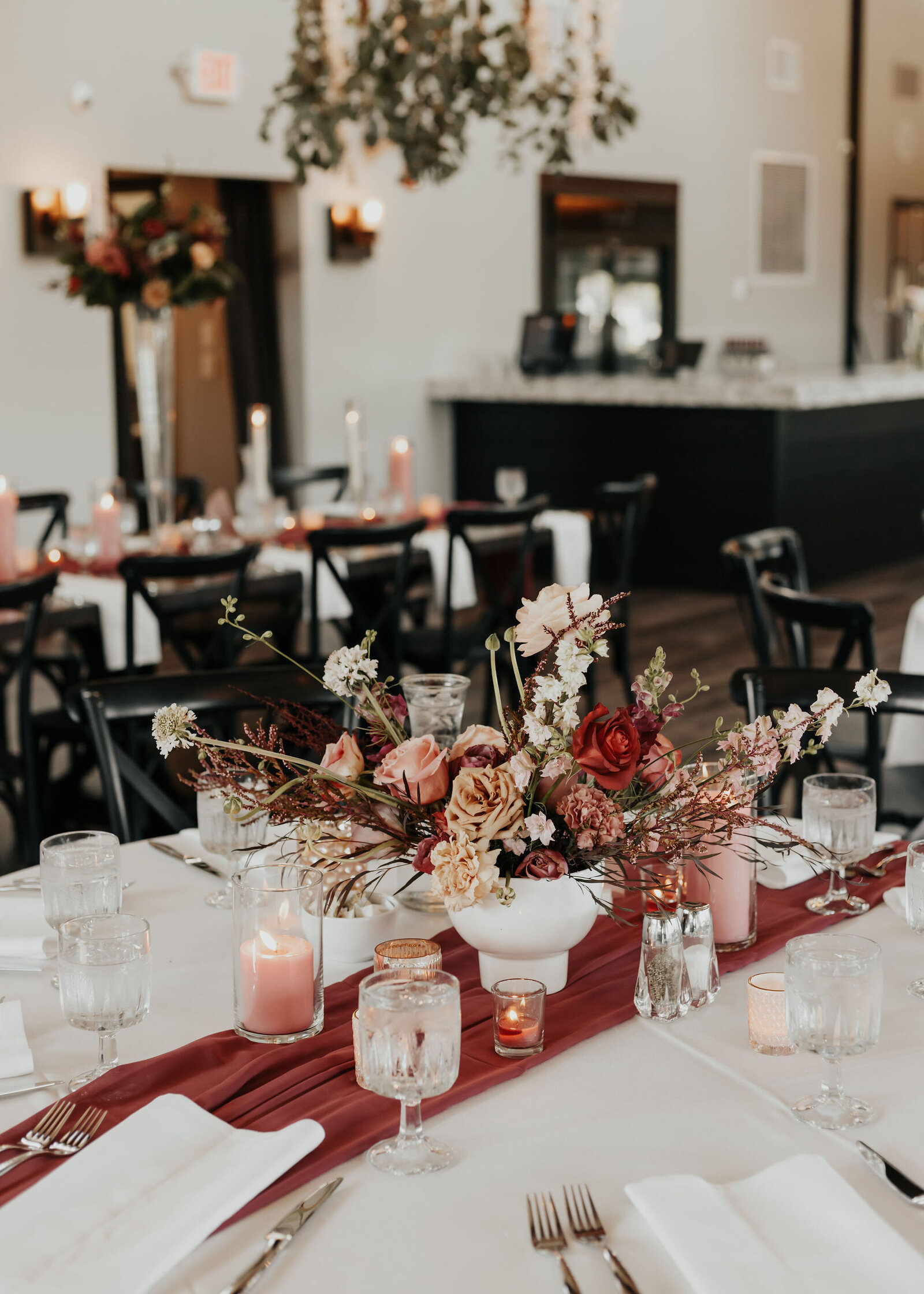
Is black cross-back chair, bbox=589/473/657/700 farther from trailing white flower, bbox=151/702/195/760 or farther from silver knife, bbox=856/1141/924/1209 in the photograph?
silver knife, bbox=856/1141/924/1209

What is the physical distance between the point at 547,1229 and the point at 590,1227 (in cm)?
3

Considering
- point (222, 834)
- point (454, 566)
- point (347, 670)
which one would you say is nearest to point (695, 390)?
point (454, 566)

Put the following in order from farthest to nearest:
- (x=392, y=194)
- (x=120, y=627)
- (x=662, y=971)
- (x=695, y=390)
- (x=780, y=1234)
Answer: (x=392, y=194)
(x=695, y=390)
(x=120, y=627)
(x=662, y=971)
(x=780, y=1234)

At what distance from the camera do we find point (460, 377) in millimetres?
9047

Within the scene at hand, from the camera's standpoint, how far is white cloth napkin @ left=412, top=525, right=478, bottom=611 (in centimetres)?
462

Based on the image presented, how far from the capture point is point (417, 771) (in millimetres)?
1389

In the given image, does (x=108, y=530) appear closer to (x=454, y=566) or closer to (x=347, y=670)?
(x=454, y=566)

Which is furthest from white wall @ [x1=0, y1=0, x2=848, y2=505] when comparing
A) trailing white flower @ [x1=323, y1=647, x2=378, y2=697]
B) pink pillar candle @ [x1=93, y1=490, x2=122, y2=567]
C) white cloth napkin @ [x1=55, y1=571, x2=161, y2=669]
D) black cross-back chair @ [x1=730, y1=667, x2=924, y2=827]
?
trailing white flower @ [x1=323, y1=647, x2=378, y2=697]

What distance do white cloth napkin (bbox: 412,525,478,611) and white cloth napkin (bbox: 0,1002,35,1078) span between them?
319cm

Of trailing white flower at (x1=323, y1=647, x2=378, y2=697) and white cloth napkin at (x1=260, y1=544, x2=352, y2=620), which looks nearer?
trailing white flower at (x1=323, y1=647, x2=378, y2=697)

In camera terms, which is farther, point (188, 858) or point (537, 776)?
point (188, 858)

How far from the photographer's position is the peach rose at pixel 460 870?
4.40ft

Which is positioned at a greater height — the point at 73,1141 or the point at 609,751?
the point at 609,751

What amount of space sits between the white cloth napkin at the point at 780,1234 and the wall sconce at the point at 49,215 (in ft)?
21.0
